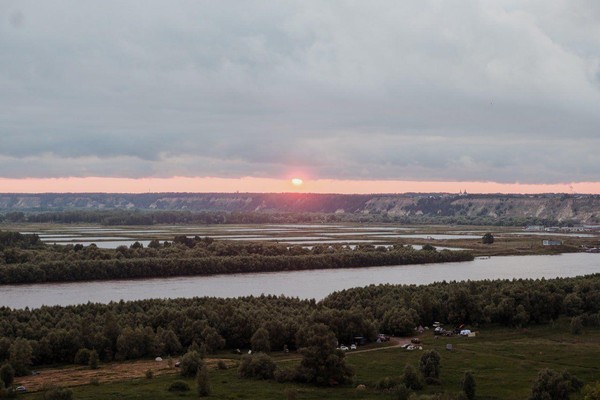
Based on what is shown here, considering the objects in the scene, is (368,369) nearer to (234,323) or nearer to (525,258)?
(234,323)

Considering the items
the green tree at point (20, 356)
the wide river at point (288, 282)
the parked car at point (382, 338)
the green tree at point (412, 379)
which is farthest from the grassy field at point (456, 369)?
the wide river at point (288, 282)

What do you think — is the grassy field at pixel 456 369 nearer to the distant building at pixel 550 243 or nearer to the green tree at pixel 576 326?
the green tree at pixel 576 326

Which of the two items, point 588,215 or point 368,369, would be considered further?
point 588,215

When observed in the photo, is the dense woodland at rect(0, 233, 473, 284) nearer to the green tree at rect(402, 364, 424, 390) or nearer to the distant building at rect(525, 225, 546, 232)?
the green tree at rect(402, 364, 424, 390)

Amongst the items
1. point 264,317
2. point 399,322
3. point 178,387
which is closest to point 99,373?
point 178,387

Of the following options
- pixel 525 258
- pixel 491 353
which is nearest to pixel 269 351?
pixel 491 353
